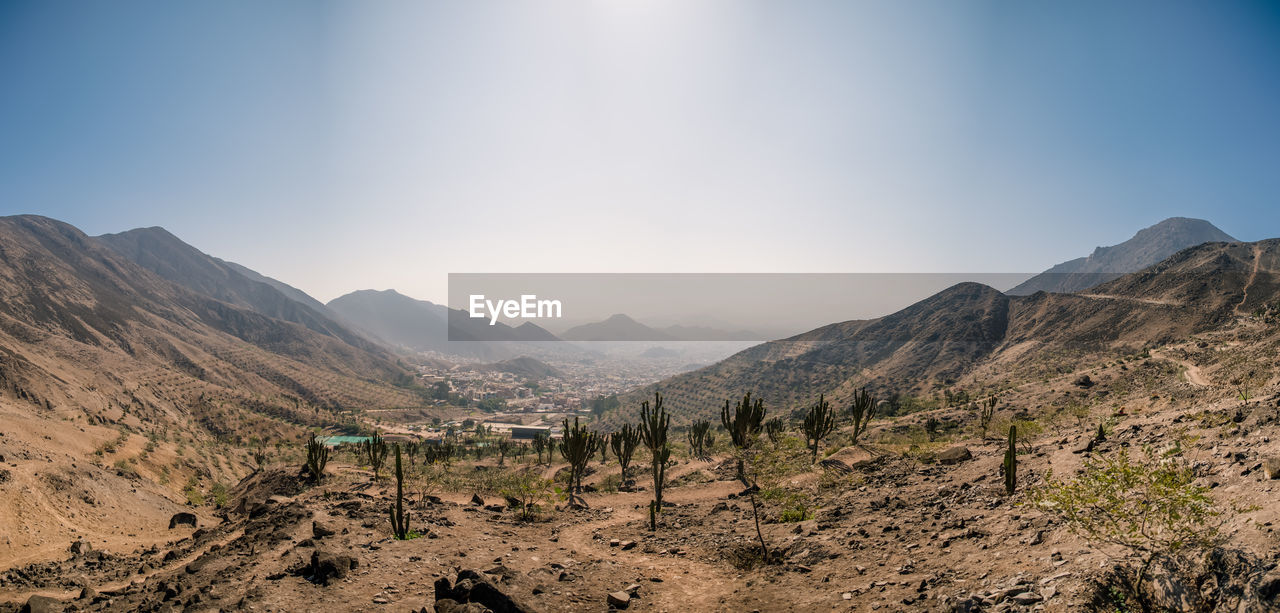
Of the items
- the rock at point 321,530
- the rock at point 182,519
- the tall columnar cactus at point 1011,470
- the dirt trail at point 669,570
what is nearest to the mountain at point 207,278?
the rock at point 182,519

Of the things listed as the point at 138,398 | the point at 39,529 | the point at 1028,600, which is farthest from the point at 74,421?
the point at 1028,600

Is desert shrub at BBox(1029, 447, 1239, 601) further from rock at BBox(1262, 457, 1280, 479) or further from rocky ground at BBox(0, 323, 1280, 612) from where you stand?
rock at BBox(1262, 457, 1280, 479)

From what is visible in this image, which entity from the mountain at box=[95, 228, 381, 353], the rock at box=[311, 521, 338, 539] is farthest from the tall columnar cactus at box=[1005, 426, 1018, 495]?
the mountain at box=[95, 228, 381, 353]

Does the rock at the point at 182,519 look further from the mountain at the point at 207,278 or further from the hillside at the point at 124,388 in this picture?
the mountain at the point at 207,278

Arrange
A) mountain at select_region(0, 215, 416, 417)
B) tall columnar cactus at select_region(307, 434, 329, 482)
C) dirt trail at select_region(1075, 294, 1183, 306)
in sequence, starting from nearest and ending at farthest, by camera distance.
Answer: tall columnar cactus at select_region(307, 434, 329, 482) → mountain at select_region(0, 215, 416, 417) → dirt trail at select_region(1075, 294, 1183, 306)

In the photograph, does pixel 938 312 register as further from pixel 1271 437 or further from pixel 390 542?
pixel 390 542

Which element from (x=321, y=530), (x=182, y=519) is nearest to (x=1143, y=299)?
(x=321, y=530)
